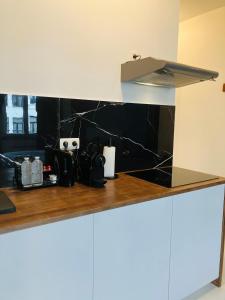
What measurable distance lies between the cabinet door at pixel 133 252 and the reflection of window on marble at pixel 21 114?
71 centimetres

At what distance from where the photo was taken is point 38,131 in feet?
5.12

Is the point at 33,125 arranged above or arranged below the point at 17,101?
below

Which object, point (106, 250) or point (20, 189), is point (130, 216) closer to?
point (106, 250)

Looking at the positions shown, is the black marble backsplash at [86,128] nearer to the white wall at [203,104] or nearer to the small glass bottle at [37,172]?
the small glass bottle at [37,172]

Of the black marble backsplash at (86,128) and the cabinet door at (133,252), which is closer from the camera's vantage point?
the cabinet door at (133,252)

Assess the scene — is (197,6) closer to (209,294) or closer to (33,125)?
(33,125)

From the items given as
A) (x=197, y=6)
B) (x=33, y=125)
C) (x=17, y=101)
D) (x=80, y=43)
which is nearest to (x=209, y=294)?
(x=33, y=125)

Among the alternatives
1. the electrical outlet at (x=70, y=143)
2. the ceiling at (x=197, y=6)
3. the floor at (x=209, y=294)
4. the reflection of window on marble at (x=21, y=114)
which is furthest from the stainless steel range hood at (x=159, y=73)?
the floor at (x=209, y=294)

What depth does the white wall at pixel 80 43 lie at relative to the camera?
4.65 ft

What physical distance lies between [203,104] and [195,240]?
195cm

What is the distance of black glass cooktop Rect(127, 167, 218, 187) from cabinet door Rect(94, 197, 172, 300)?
248 mm

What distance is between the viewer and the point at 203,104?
10.2 feet

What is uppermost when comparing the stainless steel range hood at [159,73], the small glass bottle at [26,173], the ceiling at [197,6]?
the ceiling at [197,6]

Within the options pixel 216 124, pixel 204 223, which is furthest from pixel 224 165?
pixel 204 223
